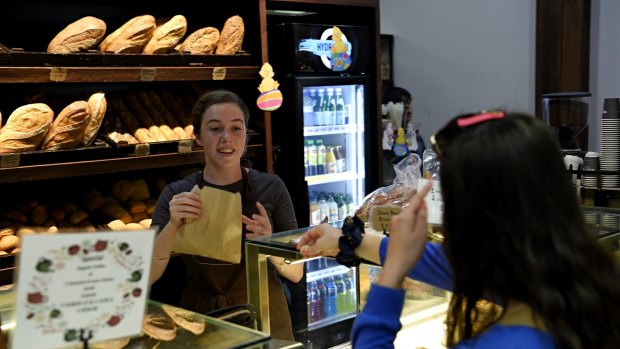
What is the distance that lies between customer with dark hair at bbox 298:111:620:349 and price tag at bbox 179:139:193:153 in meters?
2.75

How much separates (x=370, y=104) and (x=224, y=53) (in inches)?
50.5

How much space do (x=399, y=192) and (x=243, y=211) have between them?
2.12 feet

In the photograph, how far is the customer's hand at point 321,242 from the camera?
1666mm

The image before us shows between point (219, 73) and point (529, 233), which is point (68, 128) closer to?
point (219, 73)

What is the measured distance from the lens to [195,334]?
1.37 meters

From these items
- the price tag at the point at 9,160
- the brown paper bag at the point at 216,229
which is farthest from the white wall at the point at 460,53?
the brown paper bag at the point at 216,229

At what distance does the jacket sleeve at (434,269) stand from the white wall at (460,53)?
4.39 m

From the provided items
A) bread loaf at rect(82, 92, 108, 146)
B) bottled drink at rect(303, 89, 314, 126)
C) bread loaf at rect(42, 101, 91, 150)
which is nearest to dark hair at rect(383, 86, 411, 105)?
bottled drink at rect(303, 89, 314, 126)

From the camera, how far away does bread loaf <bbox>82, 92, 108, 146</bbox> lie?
335cm

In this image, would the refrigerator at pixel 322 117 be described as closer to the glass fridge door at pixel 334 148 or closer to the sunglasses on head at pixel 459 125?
the glass fridge door at pixel 334 148

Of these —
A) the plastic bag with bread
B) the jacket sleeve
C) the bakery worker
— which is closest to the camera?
the jacket sleeve

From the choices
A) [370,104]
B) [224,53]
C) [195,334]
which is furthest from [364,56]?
[195,334]

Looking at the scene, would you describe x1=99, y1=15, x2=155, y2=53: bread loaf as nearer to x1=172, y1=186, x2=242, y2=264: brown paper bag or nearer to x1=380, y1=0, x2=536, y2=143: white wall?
x1=172, y1=186, x2=242, y2=264: brown paper bag

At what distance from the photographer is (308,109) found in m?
4.77
